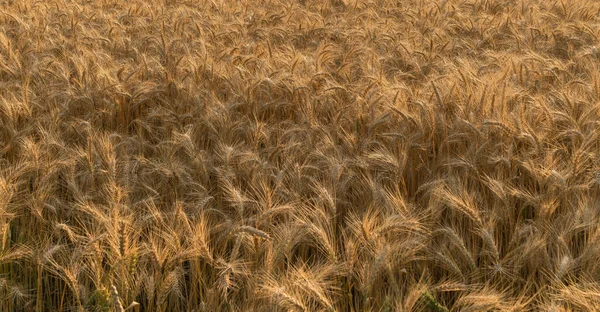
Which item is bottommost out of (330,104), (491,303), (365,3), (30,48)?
(365,3)

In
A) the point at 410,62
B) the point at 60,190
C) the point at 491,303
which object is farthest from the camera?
the point at 410,62

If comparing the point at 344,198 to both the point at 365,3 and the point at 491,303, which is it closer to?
the point at 491,303

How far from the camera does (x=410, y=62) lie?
4.08m

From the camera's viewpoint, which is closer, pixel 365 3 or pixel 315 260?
pixel 315 260

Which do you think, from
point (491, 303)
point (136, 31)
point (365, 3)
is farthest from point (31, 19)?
point (491, 303)

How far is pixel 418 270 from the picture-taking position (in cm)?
218

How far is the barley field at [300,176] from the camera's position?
1971 millimetres

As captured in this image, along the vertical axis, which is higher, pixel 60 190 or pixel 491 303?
pixel 491 303

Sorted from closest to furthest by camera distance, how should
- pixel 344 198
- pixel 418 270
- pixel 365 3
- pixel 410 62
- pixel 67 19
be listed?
Answer: pixel 418 270, pixel 344 198, pixel 410 62, pixel 67 19, pixel 365 3

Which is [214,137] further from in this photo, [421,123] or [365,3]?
[365,3]

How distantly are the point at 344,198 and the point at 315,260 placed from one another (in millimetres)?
334

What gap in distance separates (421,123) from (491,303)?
4.60ft

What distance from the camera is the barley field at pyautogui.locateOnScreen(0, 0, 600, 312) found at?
1.97 meters

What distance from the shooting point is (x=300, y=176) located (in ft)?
8.18
